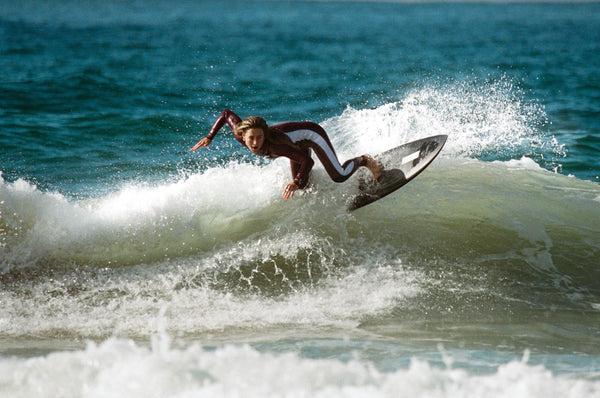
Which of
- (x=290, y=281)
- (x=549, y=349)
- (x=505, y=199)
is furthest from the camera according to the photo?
(x=505, y=199)

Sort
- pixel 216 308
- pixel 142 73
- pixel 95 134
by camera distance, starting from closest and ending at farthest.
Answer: pixel 216 308
pixel 95 134
pixel 142 73

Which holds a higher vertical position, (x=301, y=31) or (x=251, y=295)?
(x=301, y=31)

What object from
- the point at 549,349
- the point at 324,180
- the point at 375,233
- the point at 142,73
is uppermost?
the point at 142,73

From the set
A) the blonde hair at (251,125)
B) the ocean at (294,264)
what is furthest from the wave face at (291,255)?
the blonde hair at (251,125)

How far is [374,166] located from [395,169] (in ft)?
1.04

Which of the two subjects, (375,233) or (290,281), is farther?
(375,233)

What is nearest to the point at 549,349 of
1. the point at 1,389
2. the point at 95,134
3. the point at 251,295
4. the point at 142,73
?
the point at 251,295

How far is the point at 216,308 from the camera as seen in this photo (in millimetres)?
5367

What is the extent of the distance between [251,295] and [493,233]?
2.64 meters

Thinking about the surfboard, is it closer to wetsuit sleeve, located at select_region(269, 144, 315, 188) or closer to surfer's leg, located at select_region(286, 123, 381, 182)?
surfer's leg, located at select_region(286, 123, 381, 182)

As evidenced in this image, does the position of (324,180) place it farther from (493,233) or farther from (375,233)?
Result: (493,233)

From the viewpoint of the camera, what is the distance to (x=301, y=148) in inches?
235

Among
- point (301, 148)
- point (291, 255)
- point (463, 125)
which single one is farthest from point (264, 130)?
point (463, 125)

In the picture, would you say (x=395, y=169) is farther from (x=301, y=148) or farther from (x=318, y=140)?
(x=301, y=148)
